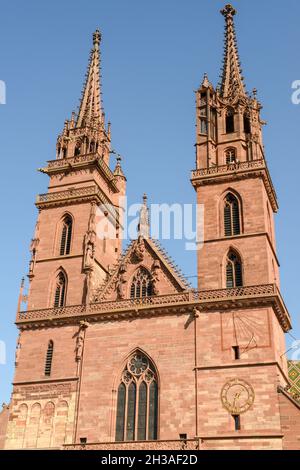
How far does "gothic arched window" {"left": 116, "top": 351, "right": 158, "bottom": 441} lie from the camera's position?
29562 millimetres

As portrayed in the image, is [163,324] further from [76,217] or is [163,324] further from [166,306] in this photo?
[76,217]

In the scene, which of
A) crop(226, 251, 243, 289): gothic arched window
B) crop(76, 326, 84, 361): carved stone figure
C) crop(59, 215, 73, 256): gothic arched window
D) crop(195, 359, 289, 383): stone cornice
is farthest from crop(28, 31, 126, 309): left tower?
crop(195, 359, 289, 383): stone cornice

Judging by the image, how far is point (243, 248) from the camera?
32344mm

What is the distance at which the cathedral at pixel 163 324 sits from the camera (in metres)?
28.7

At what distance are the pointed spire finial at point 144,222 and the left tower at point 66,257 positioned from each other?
8.02ft

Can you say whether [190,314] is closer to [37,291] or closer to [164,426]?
[164,426]

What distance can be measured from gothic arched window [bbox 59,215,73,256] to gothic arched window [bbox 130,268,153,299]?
456 cm

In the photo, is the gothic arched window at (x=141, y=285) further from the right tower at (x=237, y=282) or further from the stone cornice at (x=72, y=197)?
the stone cornice at (x=72, y=197)

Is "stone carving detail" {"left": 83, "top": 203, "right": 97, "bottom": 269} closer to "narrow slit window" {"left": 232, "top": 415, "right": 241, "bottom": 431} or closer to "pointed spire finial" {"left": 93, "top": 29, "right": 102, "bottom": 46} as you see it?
"narrow slit window" {"left": 232, "top": 415, "right": 241, "bottom": 431}

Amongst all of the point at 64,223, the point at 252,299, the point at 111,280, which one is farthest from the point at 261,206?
the point at 64,223

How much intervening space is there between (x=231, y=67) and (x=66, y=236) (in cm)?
1461

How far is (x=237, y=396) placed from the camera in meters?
28.5
